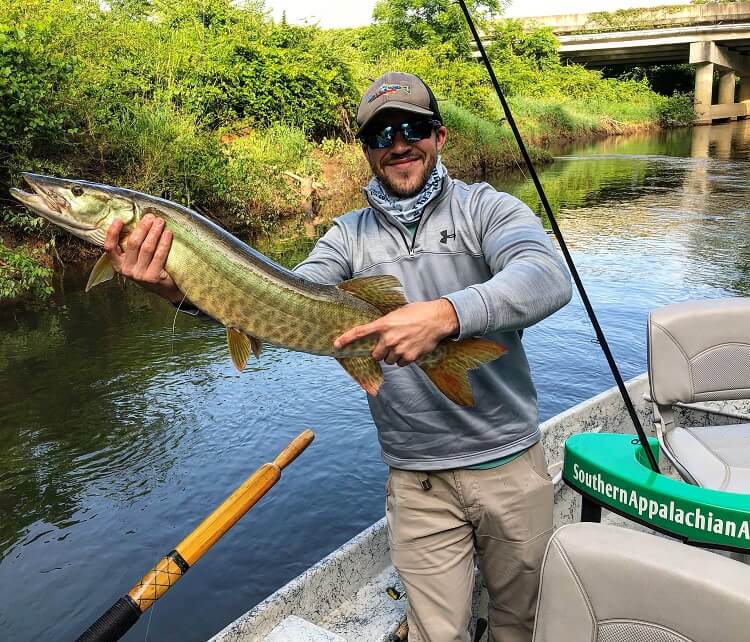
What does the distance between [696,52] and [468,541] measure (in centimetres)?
4969

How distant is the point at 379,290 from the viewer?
233 cm

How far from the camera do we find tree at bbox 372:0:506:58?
108 feet

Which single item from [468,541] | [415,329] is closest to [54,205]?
[415,329]

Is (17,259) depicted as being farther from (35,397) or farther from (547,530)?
(547,530)

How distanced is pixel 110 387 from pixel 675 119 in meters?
45.5

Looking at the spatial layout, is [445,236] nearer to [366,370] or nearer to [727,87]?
[366,370]

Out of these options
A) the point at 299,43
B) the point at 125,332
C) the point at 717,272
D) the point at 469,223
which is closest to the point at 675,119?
the point at 299,43

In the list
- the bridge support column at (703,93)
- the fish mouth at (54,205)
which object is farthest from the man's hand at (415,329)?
the bridge support column at (703,93)

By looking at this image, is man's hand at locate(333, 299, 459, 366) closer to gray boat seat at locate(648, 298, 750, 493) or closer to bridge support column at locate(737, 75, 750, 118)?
gray boat seat at locate(648, 298, 750, 493)

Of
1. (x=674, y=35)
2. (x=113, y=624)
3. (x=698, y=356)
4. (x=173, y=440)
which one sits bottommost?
(x=173, y=440)

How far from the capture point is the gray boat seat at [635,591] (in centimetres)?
159

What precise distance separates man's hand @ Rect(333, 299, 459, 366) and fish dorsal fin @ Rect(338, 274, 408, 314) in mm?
291

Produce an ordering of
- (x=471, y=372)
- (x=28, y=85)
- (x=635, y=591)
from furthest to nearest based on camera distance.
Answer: (x=28, y=85) < (x=471, y=372) < (x=635, y=591)

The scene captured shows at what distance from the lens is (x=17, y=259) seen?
7992 millimetres
